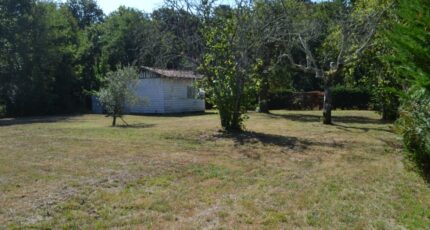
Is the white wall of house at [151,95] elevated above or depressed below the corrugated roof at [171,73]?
below

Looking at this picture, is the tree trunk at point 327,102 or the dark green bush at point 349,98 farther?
the dark green bush at point 349,98

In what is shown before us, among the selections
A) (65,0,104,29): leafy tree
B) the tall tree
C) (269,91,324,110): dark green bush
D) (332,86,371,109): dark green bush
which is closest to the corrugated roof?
(269,91,324,110): dark green bush

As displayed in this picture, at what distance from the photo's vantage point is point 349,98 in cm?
2670

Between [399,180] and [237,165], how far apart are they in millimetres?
2704

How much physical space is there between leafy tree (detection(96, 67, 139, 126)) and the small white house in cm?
726

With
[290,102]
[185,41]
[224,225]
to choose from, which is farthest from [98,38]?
[224,225]

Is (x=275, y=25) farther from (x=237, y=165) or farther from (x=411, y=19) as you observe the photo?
(x=411, y=19)

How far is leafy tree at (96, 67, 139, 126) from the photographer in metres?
15.9

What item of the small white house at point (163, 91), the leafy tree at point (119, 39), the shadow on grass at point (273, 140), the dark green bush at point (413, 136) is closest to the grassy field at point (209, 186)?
the shadow on grass at point (273, 140)

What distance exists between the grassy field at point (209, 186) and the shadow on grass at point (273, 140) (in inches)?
4.7

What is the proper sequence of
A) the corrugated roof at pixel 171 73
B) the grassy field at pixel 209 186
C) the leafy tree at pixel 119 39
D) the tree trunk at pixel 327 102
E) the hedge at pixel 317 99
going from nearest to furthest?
the grassy field at pixel 209 186 → the tree trunk at pixel 327 102 → the corrugated roof at pixel 171 73 → the hedge at pixel 317 99 → the leafy tree at pixel 119 39

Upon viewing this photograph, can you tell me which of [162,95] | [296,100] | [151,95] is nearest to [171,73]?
[162,95]

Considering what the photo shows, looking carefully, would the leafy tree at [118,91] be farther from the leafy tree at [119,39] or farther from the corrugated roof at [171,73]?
the leafy tree at [119,39]

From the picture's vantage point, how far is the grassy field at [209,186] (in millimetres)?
4414
